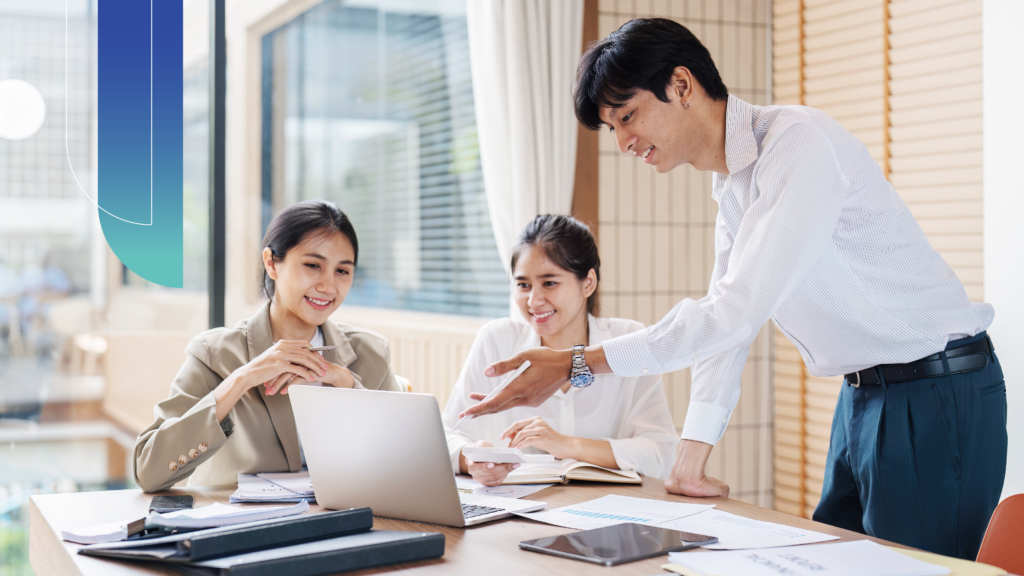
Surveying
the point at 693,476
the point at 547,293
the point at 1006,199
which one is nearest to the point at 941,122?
the point at 1006,199

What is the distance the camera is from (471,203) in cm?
355

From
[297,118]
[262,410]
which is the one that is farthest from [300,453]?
[297,118]

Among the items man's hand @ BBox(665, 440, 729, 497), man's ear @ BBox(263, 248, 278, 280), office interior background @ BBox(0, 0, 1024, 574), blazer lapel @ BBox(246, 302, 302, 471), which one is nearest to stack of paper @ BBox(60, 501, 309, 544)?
blazer lapel @ BBox(246, 302, 302, 471)

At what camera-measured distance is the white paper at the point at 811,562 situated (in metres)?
1.09

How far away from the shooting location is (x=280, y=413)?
1895 millimetres

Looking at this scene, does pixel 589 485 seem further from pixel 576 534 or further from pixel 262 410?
pixel 262 410

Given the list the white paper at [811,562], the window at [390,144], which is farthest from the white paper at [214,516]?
the window at [390,144]

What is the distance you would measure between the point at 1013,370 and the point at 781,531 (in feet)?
5.38

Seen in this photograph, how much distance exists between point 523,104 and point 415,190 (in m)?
0.67

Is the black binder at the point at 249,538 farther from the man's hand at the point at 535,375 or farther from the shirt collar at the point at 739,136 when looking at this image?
the shirt collar at the point at 739,136

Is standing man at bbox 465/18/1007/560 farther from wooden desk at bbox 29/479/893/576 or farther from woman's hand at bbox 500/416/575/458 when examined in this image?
woman's hand at bbox 500/416/575/458

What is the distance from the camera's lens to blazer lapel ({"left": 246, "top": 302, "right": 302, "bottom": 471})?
1.88 metres

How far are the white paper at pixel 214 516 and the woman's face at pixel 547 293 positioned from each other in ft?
3.20

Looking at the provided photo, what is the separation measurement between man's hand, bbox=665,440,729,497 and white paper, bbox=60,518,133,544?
0.94 meters
